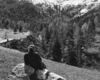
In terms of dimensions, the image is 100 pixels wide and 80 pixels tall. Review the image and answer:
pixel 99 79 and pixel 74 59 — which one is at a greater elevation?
pixel 99 79

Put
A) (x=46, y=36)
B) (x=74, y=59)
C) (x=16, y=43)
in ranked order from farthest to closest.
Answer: (x=46, y=36) < (x=16, y=43) < (x=74, y=59)

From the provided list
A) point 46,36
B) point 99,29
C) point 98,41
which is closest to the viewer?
point 46,36

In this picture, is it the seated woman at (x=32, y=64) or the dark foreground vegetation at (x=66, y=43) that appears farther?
the dark foreground vegetation at (x=66, y=43)

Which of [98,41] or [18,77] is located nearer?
[18,77]

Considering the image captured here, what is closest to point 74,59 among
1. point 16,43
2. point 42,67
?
point 16,43

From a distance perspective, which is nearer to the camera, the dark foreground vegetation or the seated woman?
the seated woman

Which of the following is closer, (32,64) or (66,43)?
(32,64)

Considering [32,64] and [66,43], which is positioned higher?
[32,64]

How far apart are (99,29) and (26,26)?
7262 cm

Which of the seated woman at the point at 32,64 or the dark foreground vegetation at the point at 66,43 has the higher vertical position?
the seated woman at the point at 32,64

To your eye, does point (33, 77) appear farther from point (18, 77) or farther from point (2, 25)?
point (2, 25)

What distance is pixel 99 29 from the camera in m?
182

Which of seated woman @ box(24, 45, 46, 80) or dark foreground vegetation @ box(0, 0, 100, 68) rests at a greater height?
seated woman @ box(24, 45, 46, 80)

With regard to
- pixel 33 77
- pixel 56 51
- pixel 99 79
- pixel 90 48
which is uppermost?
pixel 33 77
